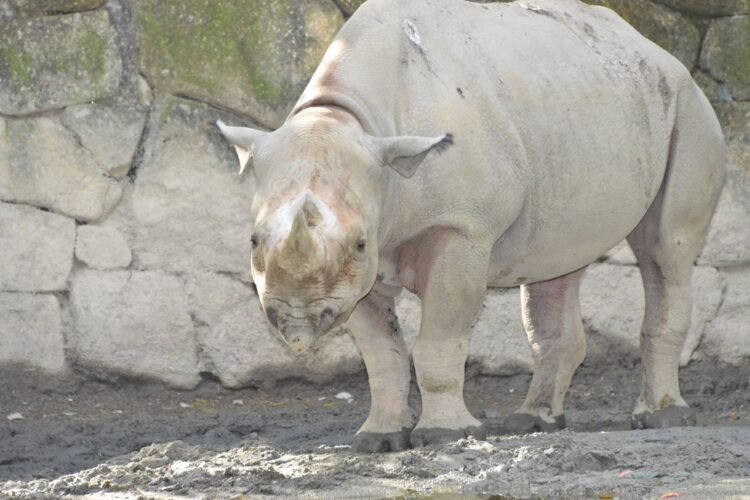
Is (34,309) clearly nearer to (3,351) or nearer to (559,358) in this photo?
(3,351)

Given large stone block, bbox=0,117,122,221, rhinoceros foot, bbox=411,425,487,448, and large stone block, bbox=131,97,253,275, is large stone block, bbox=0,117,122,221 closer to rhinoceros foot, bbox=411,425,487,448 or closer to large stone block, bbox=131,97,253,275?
large stone block, bbox=131,97,253,275

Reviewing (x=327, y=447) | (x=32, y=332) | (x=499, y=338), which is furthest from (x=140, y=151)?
(x=327, y=447)

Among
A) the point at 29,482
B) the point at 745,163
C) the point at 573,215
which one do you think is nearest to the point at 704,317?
the point at 745,163

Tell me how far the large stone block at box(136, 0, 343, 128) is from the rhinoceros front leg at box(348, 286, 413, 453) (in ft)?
6.41

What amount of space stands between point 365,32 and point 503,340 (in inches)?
102

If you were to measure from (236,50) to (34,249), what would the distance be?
4.40 feet

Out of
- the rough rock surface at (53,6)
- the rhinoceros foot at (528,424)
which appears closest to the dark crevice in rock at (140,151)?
the rough rock surface at (53,6)

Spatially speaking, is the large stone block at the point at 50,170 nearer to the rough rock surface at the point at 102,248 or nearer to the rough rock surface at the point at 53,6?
the rough rock surface at the point at 102,248

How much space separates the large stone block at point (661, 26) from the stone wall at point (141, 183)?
54.1 inches

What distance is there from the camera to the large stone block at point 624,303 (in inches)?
314

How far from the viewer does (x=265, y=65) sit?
25.5 ft

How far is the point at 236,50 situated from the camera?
25.5 feet

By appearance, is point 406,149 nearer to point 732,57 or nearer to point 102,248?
point 102,248

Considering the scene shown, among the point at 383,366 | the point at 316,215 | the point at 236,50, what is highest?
the point at 236,50
